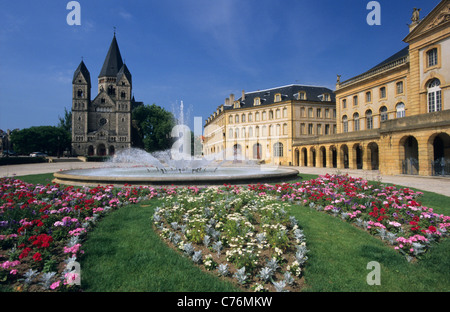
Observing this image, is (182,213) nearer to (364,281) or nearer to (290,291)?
(290,291)

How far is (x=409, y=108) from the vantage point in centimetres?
2556

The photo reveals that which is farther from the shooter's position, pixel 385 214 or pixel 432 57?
pixel 432 57

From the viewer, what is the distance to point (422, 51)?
23359 millimetres

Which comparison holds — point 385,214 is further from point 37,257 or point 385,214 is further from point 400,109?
point 400,109

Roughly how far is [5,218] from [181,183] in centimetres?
630

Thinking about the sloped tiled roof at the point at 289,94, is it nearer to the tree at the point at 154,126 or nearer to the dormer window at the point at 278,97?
the dormer window at the point at 278,97

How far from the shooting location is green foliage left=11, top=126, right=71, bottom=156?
77.4m

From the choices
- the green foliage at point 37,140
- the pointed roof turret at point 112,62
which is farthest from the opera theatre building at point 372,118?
the green foliage at point 37,140

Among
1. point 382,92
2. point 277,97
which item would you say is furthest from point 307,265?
point 277,97

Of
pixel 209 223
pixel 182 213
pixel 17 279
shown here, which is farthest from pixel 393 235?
pixel 17 279

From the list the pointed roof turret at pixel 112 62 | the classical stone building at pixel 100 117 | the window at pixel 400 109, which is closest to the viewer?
the window at pixel 400 109

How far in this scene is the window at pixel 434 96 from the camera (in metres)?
22.2

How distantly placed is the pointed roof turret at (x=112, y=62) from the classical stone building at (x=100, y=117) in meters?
4.62

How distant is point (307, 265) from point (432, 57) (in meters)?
29.0
